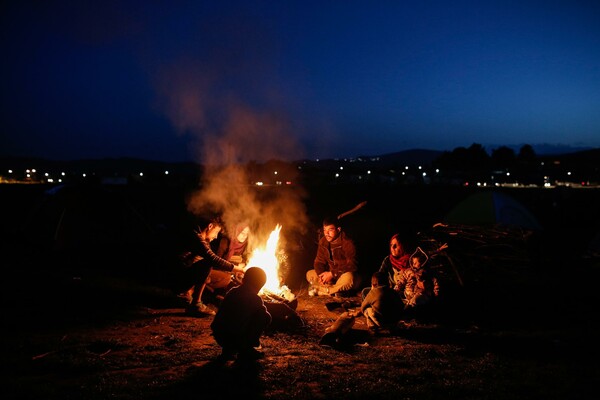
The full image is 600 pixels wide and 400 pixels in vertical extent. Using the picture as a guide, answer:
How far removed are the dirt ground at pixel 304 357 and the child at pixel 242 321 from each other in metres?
0.20

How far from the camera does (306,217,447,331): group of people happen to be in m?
6.80

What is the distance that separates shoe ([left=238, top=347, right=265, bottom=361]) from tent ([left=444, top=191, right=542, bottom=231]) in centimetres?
1093

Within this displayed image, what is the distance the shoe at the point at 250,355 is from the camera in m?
5.44

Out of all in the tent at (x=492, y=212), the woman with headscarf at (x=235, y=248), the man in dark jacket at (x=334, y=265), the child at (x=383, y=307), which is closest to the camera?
the child at (x=383, y=307)

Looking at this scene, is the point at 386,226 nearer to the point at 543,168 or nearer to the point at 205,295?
the point at 205,295

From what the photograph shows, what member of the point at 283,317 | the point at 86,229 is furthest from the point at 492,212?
the point at 86,229

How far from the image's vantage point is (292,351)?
19.1 feet

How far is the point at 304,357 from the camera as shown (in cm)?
558

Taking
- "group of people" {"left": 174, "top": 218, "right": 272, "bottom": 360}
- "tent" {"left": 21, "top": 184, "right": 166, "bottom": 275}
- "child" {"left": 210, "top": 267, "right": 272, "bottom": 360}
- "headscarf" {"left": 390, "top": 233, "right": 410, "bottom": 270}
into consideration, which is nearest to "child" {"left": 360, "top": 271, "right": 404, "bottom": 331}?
"headscarf" {"left": 390, "top": 233, "right": 410, "bottom": 270}

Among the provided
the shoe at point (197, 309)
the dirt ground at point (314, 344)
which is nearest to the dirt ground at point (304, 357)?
the dirt ground at point (314, 344)

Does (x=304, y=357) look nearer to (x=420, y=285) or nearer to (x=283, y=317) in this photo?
(x=283, y=317)

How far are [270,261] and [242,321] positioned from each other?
305 centimetres

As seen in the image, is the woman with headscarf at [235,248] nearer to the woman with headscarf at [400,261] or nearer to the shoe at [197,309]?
the shoe at [197,309]

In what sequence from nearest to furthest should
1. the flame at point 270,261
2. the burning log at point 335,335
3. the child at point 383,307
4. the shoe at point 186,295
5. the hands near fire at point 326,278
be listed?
the burning log at point 335,335 → the child at point 383,307 → the shoe at point 186,295 → the flame at point 270,261 → the hands near fire at point 326,278
